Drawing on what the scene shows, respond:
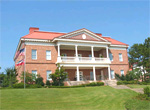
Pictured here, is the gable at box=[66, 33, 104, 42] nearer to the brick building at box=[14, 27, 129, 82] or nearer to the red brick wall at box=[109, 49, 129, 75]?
the brick building at box=[14, 27, 129, 82]

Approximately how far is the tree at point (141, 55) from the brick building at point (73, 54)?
7465 millimetres

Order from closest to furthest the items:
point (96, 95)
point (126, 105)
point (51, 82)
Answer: point (126, 105) → point (96, 95) → point (51, 82)

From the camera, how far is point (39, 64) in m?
29.7

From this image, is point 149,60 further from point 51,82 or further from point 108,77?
point 51,82

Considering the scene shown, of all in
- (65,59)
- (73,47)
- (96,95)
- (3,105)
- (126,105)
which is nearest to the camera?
(3,105)

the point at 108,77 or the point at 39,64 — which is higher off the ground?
the point at 39,64

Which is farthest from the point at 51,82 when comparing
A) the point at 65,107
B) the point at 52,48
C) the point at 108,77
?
the point at 65,107

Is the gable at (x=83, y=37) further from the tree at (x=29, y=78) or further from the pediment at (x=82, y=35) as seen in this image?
the tree at (x=29, y=78)

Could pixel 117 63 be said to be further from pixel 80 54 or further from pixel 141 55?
pixel 141 55

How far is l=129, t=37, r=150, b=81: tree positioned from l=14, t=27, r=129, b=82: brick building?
24.5ft

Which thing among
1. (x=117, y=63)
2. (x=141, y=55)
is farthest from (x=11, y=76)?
(x=141, y=55)

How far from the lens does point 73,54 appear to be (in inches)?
1344

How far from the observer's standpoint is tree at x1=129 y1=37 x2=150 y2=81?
41572 millimetres

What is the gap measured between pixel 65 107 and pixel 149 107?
690 cm
